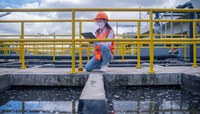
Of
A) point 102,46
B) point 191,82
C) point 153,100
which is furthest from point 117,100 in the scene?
point 102,46

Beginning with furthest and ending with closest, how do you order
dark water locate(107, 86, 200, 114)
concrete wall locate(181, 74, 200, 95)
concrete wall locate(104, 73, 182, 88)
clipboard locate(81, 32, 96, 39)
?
clipboard locate(81, 32, 96, 39) < concrete wall locate(104, 73, 182, 88) < concrete wall locate(181, 74, 200, 95) < dark water locate(107, 86, 200, 114)

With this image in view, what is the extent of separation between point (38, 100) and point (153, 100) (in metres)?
1.51

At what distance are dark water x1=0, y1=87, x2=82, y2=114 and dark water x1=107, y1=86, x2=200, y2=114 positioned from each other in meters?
0.55

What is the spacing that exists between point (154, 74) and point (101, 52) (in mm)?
1010

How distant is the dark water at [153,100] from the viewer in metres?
2.71

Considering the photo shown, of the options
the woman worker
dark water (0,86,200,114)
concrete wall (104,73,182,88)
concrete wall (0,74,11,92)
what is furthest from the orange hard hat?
concrete wall (0,74,11,92)

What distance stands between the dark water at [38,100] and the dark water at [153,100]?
0.55 meters

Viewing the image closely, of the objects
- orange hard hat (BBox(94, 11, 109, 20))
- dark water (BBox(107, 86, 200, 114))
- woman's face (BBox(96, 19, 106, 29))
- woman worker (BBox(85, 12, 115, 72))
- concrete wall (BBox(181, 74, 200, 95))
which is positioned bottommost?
dark water (BBox(107, 86, 200, 114))

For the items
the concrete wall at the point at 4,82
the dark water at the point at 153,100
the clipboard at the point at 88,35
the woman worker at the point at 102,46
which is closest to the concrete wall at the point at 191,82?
the dark water at the point at 153,100

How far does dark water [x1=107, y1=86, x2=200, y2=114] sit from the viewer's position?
2.71m

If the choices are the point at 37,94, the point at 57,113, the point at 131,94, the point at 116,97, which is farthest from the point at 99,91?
the point at 37,94

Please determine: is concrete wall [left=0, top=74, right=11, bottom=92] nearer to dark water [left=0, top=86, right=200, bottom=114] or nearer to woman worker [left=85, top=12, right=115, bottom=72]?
dark water [left=0, top=86, right=200, bottom=114]

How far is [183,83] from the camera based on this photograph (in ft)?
13.2

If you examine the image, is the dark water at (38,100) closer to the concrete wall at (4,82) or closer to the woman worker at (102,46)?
the concrete wall at (4,82)
